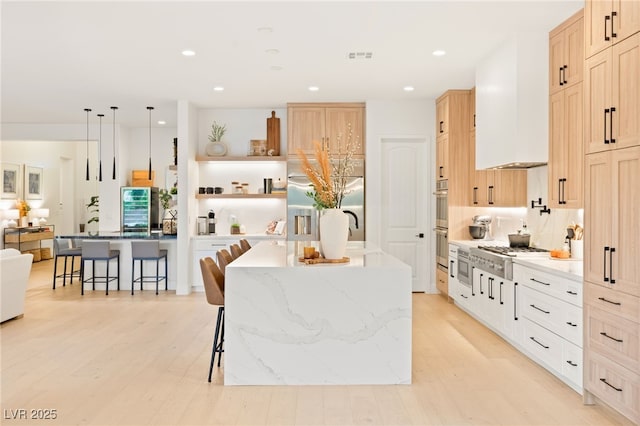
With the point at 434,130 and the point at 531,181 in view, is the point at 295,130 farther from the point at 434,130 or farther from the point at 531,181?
the point at 531,181

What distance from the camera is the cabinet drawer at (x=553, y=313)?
3488mm

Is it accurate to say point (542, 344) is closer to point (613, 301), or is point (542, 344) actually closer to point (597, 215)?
point (613, 301)

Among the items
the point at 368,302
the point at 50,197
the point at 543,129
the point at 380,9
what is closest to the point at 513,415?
the point at 368,302

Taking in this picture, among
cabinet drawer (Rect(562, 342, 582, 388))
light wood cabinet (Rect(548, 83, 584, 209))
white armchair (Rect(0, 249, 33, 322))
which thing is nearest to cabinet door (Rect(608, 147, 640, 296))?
cabinet drawer (Rect(562, 342, 582, 388))

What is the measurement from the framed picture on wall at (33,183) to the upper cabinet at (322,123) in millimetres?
A: 7584

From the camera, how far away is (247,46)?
500 centimetres

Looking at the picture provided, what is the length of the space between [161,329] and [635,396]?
14.3 ft

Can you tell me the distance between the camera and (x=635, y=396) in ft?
9.31

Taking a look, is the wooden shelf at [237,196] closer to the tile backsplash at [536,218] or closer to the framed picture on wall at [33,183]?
the tile backsplash at [536,218]

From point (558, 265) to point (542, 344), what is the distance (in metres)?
0.63

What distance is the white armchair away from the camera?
5.58 m

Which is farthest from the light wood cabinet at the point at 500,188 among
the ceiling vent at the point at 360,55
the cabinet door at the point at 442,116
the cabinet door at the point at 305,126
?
the cabinet door at the point at 305,126

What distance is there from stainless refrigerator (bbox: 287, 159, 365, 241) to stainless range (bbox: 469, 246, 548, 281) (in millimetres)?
2167

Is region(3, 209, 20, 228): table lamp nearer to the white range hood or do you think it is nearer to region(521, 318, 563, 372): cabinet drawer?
the white range hood
